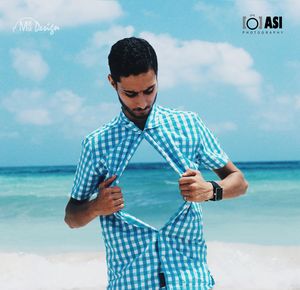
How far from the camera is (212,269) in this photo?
6.94m

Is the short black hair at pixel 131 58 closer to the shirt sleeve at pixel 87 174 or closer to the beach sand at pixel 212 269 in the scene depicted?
the shirt sleeve at pixel 87 174

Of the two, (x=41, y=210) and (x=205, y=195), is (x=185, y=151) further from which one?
(x=41, y=210)

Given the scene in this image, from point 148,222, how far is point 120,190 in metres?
4.24

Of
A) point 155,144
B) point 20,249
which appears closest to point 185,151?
point 155,144

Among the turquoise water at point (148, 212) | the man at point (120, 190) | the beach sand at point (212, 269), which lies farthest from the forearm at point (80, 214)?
the beach sand at point (212, 269)

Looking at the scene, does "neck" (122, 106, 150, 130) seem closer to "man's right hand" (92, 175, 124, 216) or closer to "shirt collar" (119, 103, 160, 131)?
"shirt collar" (119, 103, 160, 131)

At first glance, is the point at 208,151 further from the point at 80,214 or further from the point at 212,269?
the point at 212,269

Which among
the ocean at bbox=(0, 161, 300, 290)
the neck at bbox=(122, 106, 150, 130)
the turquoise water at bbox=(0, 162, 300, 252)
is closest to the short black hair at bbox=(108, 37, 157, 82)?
the neck at bbox=(122, 106, 150, 130)

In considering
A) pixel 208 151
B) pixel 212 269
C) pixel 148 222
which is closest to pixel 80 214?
pixel 208 151

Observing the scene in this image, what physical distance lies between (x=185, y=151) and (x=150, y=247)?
308 millimetres

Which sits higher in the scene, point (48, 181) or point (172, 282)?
point (172, 282)

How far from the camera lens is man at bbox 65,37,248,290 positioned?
1999 mm

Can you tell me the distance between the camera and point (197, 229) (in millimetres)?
2062

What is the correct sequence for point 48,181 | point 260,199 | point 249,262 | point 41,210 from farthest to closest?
1. point 48,181
2. point 260,199
3. point 41,210
4. point 249,262
